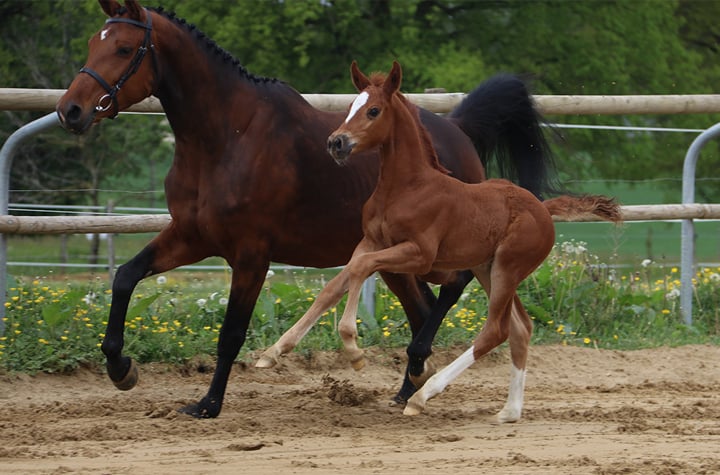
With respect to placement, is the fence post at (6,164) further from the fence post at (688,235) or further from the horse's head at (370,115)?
the fence post at (688,235)

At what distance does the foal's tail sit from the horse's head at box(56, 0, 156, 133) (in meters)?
2.15

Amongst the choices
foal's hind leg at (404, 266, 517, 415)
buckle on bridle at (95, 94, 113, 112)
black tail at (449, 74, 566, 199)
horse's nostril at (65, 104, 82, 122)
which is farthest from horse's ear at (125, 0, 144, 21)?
foal's hind leg at (404, 266, 517, 415)

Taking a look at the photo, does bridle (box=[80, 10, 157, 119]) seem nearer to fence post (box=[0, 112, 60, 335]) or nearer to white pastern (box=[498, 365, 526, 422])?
fence post (box=[0, 112, 60, 335])

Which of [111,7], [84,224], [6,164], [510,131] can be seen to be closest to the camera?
[111,7]

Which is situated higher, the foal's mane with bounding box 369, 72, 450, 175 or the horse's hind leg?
the foal's mane with bounding box 369, 72, 450, 175

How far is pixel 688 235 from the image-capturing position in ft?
26.1

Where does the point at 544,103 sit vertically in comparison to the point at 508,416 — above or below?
above

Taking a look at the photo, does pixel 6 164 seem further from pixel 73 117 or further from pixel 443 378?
pixel 443 378

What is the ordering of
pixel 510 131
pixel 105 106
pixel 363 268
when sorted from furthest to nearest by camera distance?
pixel 510 131, pixel 105 106, pixel 363 268

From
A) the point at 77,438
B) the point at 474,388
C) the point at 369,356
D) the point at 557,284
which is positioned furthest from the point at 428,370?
the point at 557,284

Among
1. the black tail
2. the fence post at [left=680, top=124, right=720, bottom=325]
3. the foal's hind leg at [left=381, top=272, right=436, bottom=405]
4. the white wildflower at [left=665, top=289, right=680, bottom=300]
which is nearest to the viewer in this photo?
the foal's hind leg at [left=381, top=272, right=436, bottom=405]

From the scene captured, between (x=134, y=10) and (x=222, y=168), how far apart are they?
2.87ft

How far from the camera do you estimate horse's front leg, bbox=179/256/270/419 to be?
519 cm

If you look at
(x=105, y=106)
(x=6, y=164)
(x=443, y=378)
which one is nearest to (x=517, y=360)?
(x=443, y=378)
